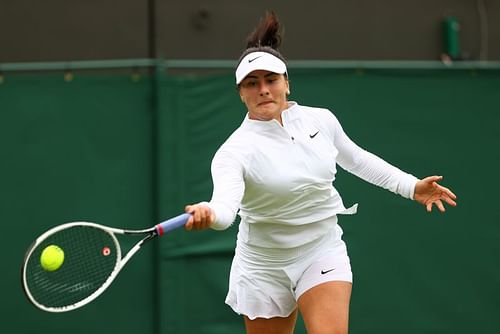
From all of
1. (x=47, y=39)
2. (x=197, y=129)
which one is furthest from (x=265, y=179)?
(x=47, y=39)

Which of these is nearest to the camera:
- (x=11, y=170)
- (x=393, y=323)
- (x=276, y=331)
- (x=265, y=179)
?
(x=265, y=179)

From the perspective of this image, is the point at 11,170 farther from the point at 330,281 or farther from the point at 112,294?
the point at 330,281

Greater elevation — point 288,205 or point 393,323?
point 288,205

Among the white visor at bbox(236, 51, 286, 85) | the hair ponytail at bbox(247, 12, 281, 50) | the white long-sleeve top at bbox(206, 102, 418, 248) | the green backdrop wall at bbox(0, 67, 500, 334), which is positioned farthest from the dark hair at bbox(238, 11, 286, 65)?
the green backdrop wall at bbox(0, 67, 500, 334)

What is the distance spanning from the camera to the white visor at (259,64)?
459 centimetres

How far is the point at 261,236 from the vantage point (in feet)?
15.7

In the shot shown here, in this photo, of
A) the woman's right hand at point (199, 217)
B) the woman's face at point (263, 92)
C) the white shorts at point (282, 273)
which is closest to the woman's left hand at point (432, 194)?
the white shorts at point (282, 273)

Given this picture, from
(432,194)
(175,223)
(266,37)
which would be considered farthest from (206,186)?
(175,223)

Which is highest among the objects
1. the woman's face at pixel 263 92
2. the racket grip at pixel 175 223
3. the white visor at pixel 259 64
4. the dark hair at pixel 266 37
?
the dark hair at pixel 266 37

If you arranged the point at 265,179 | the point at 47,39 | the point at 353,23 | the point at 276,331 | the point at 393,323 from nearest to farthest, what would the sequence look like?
the point at 265,179
the point at 276,331
the point at 393,323
the point at 47,39
the point at 353,23

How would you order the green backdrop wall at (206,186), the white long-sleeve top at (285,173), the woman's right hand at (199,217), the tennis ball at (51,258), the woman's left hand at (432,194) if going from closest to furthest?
the woman's right hand at (199,217) → the tennis ball at (51,258) → the white long-sleeve top at (285,173) → the woman's left hand at (432,194) → the green backdrop wall at (206,186)

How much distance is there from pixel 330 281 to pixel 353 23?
146 inches

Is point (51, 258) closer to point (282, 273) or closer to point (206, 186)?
point (282, 273)

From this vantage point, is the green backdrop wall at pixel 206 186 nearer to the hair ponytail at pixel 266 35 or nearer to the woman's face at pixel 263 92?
the hair ponytail at pixel 266 35
